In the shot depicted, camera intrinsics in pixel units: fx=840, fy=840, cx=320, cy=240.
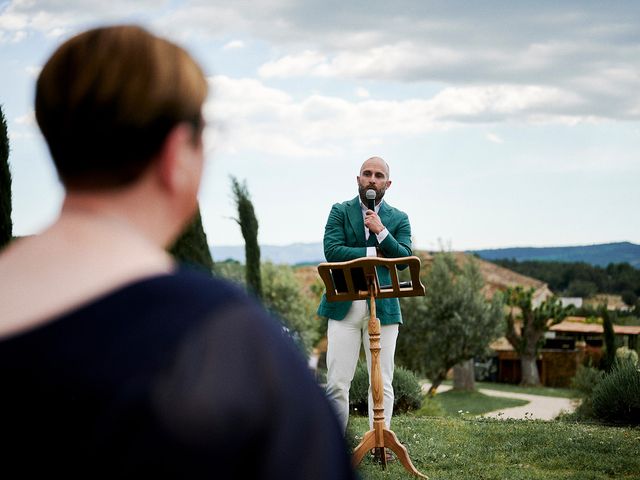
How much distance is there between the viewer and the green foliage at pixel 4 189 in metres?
6.84

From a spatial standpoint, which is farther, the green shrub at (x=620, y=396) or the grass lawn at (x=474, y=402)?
the grass lawn at (x=474, y=402)

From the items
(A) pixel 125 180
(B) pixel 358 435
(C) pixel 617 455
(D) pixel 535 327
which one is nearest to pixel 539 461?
(C) pixel 617 455

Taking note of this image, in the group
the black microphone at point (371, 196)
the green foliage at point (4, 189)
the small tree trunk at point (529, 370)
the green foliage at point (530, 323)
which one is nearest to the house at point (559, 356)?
the green foliage at point (530, 323)

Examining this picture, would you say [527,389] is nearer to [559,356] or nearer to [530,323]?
[530,323]

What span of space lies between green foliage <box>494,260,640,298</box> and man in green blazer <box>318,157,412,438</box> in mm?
59620

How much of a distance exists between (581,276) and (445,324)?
4331cm

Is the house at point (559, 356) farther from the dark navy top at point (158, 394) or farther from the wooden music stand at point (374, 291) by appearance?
Answer: the dark navy top at point (158, 394)

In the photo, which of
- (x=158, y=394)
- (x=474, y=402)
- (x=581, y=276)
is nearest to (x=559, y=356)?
(x=474, y=402)

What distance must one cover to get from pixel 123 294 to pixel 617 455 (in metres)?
7.22

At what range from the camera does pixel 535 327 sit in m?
36.0

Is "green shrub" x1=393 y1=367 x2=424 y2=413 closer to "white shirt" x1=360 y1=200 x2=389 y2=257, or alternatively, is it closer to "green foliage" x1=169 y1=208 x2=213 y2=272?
"white shirt" x1=360 y1=200 x2=389 y2=257

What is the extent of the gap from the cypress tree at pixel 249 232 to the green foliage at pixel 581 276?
4914 cm

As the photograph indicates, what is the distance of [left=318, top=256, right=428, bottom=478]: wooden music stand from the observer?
5.75 metres

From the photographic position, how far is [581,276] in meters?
68.9
